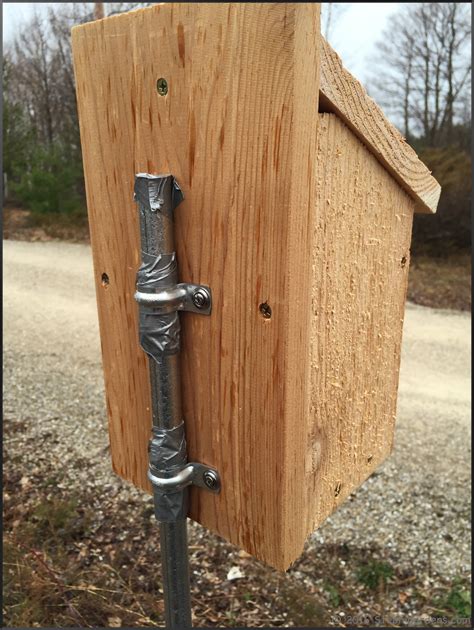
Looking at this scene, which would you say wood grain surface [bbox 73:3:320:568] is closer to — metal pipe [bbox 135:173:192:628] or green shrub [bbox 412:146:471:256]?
metal pipe [bbox 135:173:192:628]

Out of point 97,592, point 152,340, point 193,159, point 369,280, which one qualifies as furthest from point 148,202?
point 97,592

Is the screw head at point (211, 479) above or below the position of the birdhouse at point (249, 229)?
below

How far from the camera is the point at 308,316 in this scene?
927 mm

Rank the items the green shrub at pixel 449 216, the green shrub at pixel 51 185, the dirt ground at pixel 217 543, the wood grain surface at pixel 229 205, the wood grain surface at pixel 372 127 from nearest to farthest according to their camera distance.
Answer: the wood grain surface at pixel 229 205
the wood grain surface at pixel 372 127
the dirt ground at pixel 217 543
the green shrub at pixel 449 216
the green shrub at pixel 51 185

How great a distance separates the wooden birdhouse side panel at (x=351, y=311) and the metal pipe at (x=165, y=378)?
0.25 meters

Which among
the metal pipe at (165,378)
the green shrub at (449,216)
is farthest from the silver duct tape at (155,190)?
the green shrub at (449,216)

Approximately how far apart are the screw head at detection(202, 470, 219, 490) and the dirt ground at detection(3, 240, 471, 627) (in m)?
1.51

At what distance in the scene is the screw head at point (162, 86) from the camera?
2.93 ft

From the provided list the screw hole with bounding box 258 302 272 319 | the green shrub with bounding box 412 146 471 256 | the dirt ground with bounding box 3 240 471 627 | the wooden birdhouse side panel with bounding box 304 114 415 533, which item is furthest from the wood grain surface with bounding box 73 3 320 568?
the green shrub with bounding box 412 146 471 256

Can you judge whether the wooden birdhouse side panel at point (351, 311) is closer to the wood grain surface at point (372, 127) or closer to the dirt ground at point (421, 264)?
the wood grain surface at point (372, 127)

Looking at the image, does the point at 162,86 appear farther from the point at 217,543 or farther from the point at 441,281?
the point at 441,281

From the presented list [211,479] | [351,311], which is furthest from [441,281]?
[211,479]

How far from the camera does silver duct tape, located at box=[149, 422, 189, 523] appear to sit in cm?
101

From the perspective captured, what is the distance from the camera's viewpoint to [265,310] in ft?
2.91
